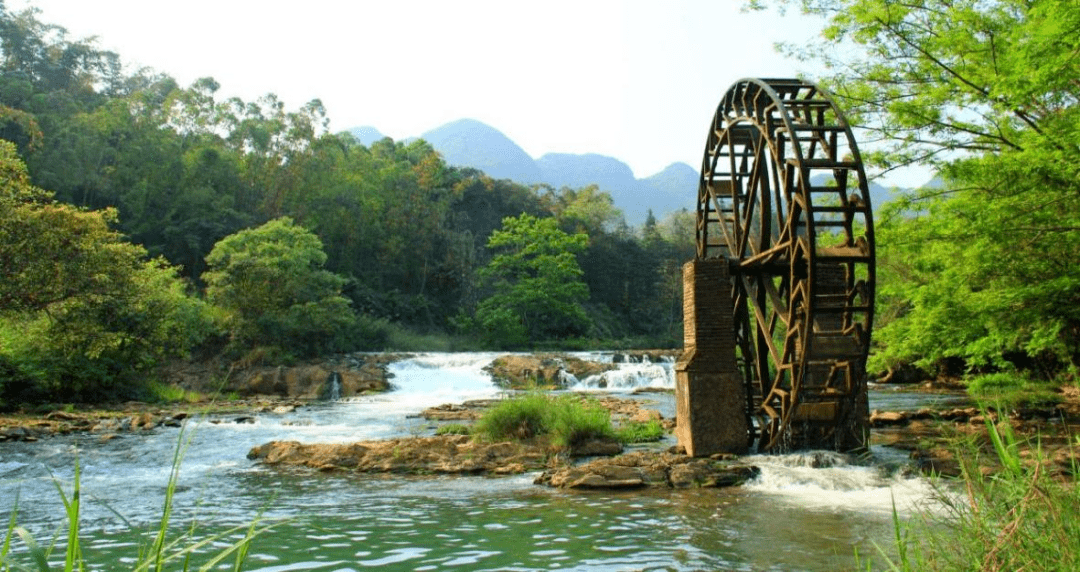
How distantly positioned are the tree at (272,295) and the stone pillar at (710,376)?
70.5 ft

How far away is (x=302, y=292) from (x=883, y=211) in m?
24.2

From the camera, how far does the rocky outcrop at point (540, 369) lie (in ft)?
87.9

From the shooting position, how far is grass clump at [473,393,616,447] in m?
10.9

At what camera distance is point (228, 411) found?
19.2 metres

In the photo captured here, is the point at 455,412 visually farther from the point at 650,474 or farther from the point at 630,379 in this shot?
the point at 630,379

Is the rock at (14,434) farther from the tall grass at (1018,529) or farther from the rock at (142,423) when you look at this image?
the tall grass at (1018,529)

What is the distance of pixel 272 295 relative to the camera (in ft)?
98.4

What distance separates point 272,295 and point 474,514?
968 inches

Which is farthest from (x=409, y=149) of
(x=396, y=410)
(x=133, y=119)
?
(x=396, y=410)

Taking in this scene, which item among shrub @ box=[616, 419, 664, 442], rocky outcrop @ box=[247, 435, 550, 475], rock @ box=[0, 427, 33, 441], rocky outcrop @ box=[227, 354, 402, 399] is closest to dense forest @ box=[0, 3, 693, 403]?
rocky outcrop @ box=[227, 354, 402, 399]

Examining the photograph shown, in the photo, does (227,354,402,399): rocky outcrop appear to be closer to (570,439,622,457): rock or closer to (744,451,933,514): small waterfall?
(570,439,622,457): rock

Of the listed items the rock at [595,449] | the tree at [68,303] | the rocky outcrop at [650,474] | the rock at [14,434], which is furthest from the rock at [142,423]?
the rocky outcrop at [650,474]

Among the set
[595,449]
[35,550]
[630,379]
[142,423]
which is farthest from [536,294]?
[35,550]

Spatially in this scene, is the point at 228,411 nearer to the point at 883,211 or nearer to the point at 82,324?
the point at 82,324
